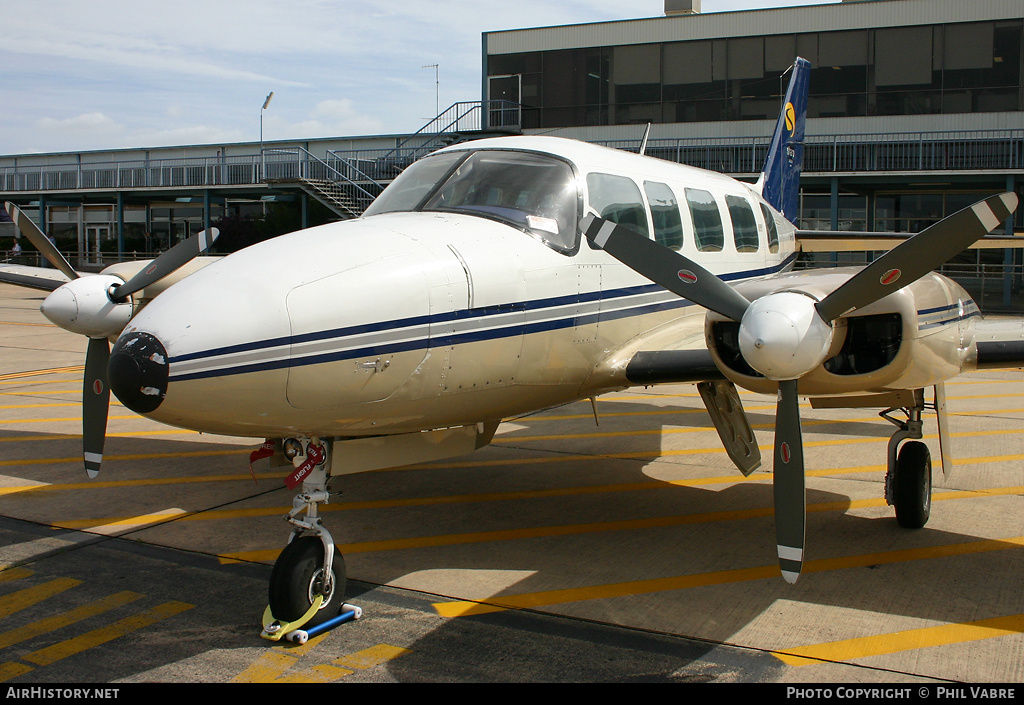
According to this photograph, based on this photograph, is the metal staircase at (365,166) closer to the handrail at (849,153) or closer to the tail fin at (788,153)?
the handrail at (849,153)

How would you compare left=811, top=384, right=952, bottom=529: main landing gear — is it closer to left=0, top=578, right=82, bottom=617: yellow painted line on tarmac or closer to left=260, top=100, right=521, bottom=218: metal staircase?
left=0, top=578, right=82, bottom=617: yellow painted line on tarmac

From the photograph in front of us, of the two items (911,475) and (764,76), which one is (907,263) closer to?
(911,475)

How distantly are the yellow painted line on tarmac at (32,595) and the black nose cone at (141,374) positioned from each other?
6.37 feet

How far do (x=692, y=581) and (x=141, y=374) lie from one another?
144 inches

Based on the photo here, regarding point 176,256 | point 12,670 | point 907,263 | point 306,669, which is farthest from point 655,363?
point 12,670

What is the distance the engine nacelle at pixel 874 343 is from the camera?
203 inches

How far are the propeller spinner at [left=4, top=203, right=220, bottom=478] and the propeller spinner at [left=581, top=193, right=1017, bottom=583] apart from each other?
11.6 feet

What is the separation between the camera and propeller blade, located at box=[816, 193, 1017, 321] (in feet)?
15.3

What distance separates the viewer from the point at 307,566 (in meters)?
4.94

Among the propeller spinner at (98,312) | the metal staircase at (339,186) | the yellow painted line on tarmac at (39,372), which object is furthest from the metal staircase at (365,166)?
the propeller spinner at (98,312)

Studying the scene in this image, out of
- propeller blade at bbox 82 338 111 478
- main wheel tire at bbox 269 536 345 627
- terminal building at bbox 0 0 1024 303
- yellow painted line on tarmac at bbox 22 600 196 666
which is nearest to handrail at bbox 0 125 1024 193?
terminal building at bbox 0 0 1024 303

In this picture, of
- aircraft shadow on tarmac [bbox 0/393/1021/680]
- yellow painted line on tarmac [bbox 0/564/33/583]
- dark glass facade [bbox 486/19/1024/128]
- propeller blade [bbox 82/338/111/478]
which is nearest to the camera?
aircraft shadow on tarmac [bbox 0/393/1021/680]

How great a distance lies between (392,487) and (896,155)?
2560 cm
